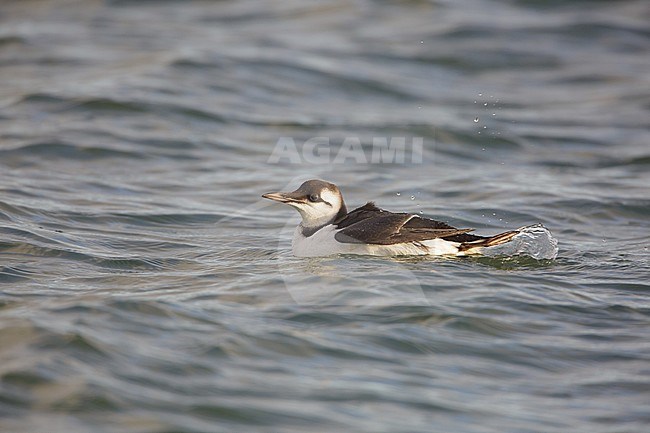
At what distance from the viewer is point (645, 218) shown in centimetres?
975

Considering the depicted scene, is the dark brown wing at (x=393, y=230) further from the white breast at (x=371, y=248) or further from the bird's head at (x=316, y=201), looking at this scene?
the bird's head at (x=316, y=201)

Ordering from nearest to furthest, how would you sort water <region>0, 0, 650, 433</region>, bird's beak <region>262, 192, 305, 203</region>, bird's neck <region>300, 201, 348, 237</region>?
1. water <region>0, 0, 650, 433</region>
2. bird's beak <region>262, 192, 305, 203</region>
3. bird's neck <region>300, 201, 348, 237</region>

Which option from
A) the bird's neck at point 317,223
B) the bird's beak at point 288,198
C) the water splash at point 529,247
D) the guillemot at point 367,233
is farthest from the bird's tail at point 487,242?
the bird's beak at point 288,198

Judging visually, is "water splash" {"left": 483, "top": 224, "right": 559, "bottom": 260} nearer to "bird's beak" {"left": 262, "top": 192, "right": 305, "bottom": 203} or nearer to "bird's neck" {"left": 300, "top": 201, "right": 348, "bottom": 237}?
"bird's neck" {"left": 300, "top": 201, "right": 348, "bottom": 237}

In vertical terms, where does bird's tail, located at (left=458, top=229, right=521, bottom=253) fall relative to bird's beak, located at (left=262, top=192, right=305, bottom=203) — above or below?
below

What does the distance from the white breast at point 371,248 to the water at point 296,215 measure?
100 millimetres

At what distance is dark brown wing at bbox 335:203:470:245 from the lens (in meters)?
7.48

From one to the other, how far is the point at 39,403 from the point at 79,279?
7.24 feet

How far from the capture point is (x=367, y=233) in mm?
7500

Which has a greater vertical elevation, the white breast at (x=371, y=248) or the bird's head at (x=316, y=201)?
the bird's head at (x=316, y=201)

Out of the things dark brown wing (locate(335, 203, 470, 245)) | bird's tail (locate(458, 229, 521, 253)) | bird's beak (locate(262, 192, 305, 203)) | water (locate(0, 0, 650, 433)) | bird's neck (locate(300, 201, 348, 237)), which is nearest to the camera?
water (locate(0, 0, 650, 433))

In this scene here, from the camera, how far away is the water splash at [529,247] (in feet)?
25.9

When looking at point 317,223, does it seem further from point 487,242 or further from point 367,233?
point 487,242

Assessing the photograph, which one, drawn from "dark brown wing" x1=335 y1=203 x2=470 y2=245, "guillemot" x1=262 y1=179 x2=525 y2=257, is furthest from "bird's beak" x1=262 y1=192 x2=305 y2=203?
"dark brown wing" x1=335 y1=203 x2=470 y2=245
